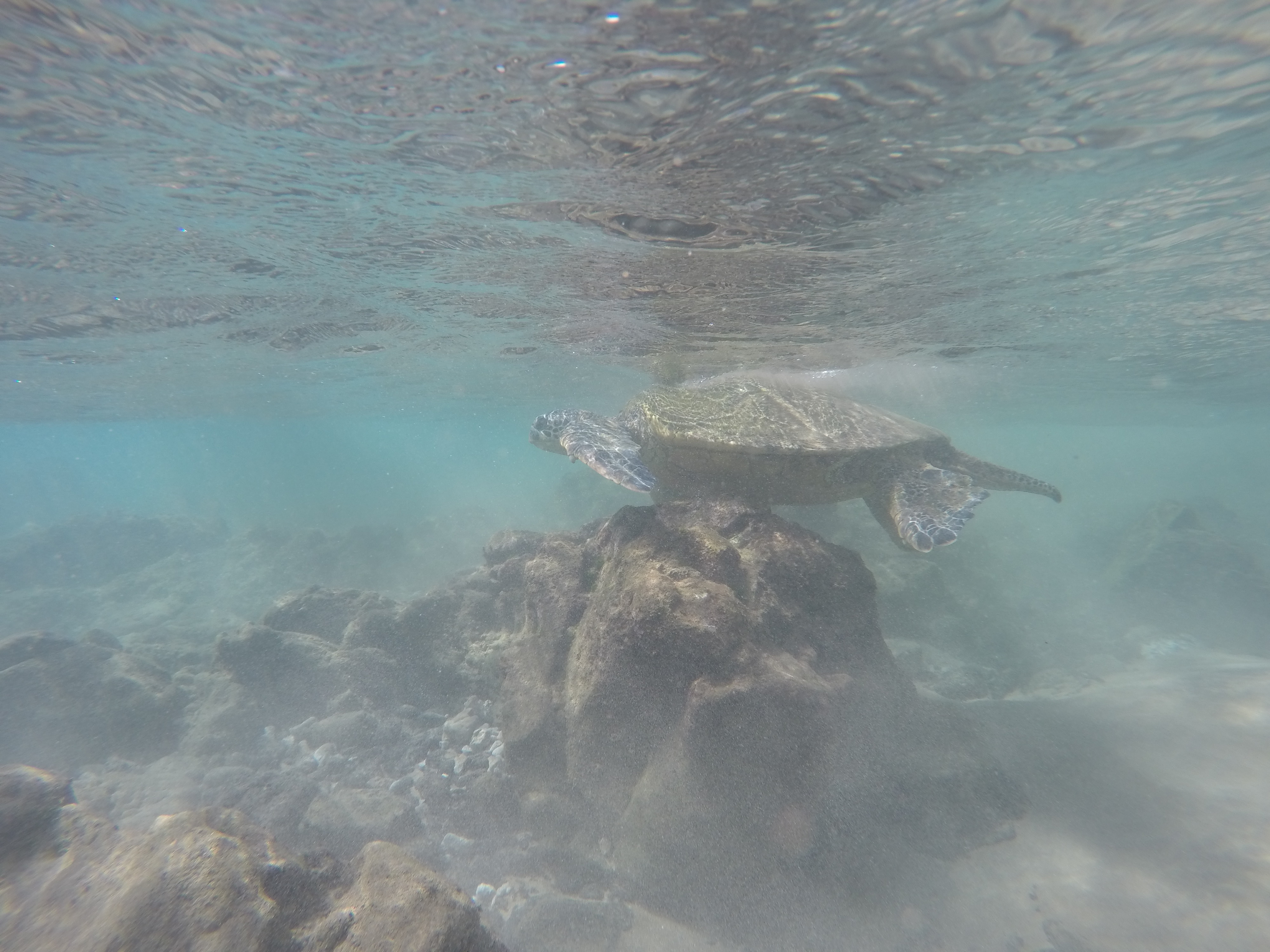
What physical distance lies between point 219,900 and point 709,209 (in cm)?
862

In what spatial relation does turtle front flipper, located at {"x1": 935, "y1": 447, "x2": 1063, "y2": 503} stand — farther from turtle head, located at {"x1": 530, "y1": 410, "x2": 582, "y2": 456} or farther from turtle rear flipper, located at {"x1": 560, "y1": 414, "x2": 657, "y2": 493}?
turtle head, located at {"x1": 530, "y1": 410, "x2": 582, "y2": 456}

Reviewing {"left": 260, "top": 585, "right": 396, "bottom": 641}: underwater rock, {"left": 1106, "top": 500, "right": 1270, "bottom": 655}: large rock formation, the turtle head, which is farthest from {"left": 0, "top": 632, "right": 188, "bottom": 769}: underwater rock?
{"left": 1106, "top": 500, "right": 1270, "bottom": 655}: large rock formation

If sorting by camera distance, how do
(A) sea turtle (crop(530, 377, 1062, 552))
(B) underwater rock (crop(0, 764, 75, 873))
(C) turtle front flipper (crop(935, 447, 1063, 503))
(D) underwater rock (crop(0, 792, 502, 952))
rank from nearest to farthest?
(D) underwater rock (crop(0, 792, 502, 952))
(B) underwater rock (crop(0, 764, 75, 873))
(A) sea turtle (crop(530, 377, 1062, 552))
(C) turtle front flipper (crop(935, 447, 1063, 503))

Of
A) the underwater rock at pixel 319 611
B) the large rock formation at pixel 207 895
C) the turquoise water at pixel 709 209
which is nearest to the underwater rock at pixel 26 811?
the large rock formation at pixel 207 895

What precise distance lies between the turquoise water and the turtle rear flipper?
320cm

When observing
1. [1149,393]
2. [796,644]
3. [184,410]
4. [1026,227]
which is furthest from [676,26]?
[184,410]

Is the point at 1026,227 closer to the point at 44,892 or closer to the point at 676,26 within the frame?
the point at 676,26

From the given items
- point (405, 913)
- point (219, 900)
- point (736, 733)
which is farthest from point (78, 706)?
point (736, 733)

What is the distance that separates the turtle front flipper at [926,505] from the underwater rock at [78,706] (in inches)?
540

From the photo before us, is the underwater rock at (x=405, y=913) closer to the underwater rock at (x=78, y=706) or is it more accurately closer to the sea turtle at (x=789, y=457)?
the sea turtle at (x=789, y=457)

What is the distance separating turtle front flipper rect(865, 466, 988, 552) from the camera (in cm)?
659

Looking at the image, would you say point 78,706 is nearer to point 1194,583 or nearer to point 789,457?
point 789,457

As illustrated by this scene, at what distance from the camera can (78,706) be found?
33.0 feet

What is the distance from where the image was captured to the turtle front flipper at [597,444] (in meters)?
6.93
